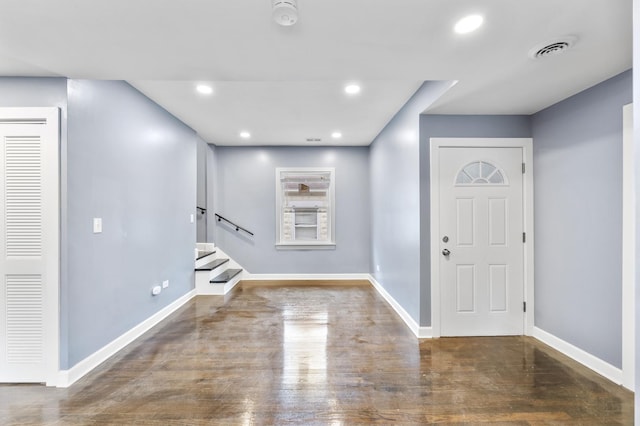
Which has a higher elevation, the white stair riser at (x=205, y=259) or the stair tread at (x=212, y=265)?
the white stair riser at (x=205, y=259)

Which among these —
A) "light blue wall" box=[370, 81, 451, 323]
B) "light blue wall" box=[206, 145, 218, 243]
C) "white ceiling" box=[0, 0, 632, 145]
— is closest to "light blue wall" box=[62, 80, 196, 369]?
"white ceiling" box=[0, 0, 632, 145]

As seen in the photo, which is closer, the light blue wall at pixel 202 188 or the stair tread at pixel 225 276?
the stair tread at pixel 225 276

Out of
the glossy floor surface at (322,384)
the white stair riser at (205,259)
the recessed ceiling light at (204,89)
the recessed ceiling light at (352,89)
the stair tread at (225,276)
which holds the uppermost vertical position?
the recessed ceiling light at (204,89)

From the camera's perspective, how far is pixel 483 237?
3191 millimetres

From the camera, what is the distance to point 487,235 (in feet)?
10.5

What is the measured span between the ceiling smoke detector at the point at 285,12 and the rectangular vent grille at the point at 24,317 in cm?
261

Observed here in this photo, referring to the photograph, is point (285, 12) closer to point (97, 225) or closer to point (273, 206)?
point (97, 225)

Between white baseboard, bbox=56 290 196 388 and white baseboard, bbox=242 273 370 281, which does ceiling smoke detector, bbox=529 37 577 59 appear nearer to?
white baseboard, bbox=56 290 196 388

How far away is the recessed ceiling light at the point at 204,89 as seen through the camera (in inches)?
118

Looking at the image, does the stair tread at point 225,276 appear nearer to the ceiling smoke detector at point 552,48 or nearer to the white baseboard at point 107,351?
the white baseboard at point 107,351

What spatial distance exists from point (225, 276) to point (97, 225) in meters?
2.66

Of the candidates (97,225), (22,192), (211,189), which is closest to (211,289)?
(211,189)

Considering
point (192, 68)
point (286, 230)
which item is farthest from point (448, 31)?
point (286, 230)

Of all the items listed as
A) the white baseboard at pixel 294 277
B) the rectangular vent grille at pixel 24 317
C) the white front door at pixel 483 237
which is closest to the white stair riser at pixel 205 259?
the white baseboard at pixel 294 277
